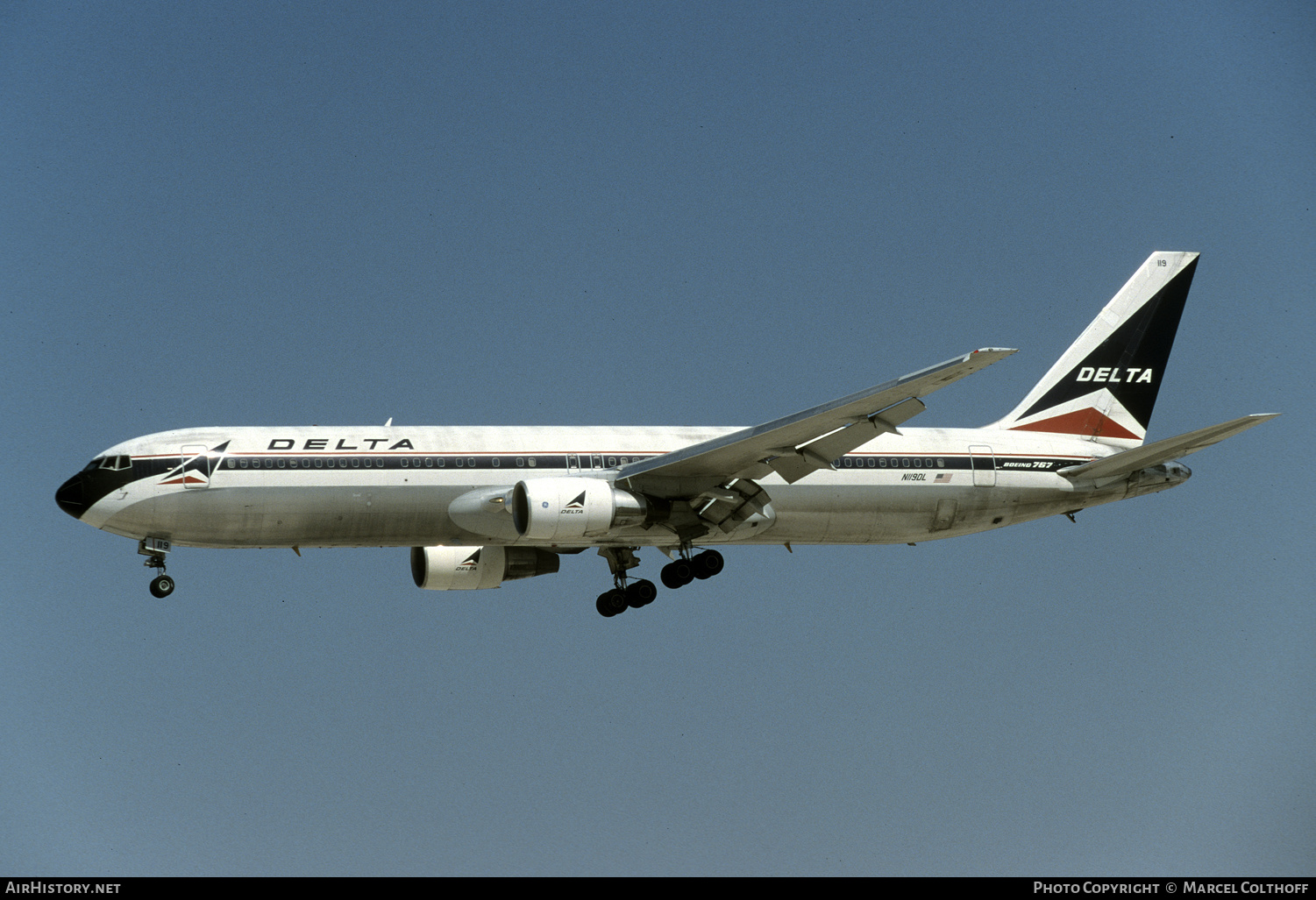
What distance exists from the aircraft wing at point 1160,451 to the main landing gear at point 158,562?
25.5 m

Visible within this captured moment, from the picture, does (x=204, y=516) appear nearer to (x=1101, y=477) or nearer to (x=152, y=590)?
(x=152, y=590)

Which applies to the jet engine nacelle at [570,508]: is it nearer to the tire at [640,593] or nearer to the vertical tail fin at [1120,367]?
the tire at [640,593]

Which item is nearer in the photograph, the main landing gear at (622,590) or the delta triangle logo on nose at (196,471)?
the delta triangle logo on nose at (196,471)

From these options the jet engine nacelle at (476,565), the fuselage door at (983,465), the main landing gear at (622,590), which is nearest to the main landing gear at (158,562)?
the jet engine nacelle at (476,565)

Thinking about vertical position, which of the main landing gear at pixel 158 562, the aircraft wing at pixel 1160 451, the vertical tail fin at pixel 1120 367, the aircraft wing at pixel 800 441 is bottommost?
the main landing gear at pixel 158 562

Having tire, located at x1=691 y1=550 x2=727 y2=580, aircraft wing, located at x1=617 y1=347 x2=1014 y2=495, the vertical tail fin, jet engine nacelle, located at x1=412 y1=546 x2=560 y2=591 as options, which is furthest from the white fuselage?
jet engine nacelle, located at x1=412 y1=546 x2=560 y2=591

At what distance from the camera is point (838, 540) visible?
49469 millimetres

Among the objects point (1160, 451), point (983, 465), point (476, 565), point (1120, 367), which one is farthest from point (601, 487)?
point (1120, 367)

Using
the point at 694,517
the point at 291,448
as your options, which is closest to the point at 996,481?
the point at 694,517

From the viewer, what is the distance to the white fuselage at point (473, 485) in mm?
44812

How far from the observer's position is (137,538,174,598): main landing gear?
45.2 m

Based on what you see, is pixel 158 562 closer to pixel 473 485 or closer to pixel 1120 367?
pixel 473 485

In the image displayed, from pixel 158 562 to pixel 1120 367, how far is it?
97.8 feet
